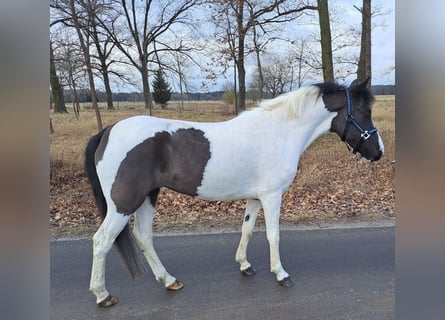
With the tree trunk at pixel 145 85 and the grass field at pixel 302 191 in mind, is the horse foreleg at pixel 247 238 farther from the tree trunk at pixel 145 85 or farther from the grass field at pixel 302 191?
the tree trunk at pixel 145 85

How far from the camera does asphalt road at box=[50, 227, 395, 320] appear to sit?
2680mm

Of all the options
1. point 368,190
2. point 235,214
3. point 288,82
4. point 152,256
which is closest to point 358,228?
point 235,214

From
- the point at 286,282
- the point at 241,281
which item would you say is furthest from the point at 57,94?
the point at 286,282

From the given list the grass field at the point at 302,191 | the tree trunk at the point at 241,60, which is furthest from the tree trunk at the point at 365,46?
the tree trunk at the point at 241,60

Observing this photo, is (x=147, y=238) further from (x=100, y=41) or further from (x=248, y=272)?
(x=100, y=41)

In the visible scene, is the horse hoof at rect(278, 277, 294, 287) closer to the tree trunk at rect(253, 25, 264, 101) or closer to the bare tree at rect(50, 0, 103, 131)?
the bare tree at rect(50, 0, 103, 131)

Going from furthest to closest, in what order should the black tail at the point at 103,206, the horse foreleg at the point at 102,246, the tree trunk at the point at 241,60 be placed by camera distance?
the tree trunk at the point at 241,60, the black tail at the point at 103,206, the horse foreleg at the point at 102,246

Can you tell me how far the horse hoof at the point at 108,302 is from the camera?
2793 millimetres

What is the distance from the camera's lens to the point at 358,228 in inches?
179

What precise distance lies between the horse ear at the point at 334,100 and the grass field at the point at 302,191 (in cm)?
51

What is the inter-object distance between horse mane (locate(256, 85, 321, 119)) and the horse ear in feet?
0.29

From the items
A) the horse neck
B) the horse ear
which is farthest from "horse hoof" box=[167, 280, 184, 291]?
the horse ear
